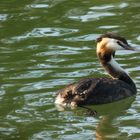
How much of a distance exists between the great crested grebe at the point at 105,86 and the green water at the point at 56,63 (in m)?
0.17

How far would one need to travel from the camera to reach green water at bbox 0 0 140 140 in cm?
1197

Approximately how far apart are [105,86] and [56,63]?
1.98 m

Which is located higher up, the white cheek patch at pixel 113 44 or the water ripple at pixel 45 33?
the white cheek patch at pixel 113 44

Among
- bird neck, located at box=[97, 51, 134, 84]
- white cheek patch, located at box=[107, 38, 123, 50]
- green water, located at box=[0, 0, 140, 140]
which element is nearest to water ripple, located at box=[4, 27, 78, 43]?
green water, located at box=[0, 0, 140, 140]

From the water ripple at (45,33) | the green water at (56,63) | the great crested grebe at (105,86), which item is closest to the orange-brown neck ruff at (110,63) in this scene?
the great crested grebe at (105,86)

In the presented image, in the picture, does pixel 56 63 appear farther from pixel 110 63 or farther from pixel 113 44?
pixel 113 44

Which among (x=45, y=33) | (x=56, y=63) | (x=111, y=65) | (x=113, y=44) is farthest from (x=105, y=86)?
(x=45, y=33)

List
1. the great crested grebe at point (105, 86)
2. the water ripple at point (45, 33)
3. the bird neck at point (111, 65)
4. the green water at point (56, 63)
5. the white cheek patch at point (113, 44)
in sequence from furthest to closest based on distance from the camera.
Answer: the water ripple at point (45, 33)
the bird neck at point (111, 65)
the white cheek patch at point (113, 44)
the great crested grebe at point (105, 86)
the green water at point (56, 63)

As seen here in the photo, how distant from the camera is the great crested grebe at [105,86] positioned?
1315 cm

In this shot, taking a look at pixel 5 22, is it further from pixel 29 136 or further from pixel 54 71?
pixel 29 136

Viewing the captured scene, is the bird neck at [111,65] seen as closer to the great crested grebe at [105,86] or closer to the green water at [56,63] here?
the great crested grebe at [105,86]

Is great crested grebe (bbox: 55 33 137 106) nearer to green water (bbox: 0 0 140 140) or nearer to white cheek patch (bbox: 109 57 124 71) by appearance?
white cheek patch (bbox: 109 57 124 71)

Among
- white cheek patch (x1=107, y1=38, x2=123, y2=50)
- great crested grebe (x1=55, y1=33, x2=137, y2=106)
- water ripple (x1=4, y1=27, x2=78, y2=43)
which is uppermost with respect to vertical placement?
white cheek patch (x1=107, y1=38, x2=123, y2=50)

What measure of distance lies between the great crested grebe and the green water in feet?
0.56
